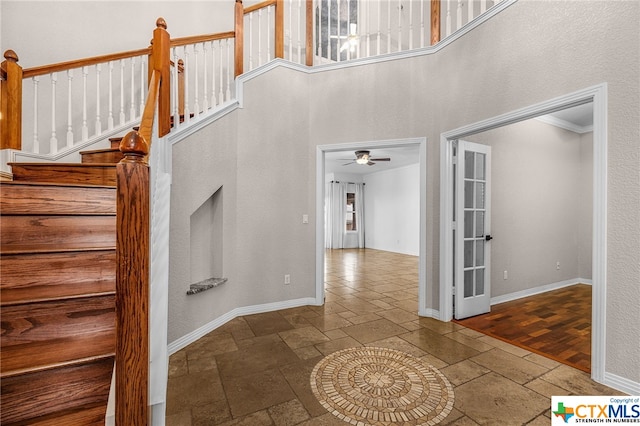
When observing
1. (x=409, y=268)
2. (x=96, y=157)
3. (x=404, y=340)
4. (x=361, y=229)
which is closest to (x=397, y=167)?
(x=361, y=229)

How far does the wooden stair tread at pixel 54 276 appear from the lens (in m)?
1.33

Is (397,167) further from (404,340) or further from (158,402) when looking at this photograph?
(158,402)

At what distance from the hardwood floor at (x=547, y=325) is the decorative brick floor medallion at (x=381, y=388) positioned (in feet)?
3.91

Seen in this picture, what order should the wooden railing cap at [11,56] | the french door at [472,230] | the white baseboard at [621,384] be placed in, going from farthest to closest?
the french door at [472,230] < the wooden railing cap at [11,56] < the white baseboard at [621,384]

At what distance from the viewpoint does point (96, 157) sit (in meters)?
2.65

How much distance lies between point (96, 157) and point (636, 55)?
4.39m

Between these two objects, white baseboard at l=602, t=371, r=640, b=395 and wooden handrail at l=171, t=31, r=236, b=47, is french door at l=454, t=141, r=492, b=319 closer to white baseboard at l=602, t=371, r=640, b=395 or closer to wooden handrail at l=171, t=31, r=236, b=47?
white baseboard at l=602, t=371, r=640, b=395

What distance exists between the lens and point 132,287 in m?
0.92

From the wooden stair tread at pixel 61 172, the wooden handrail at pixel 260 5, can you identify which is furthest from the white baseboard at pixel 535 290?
the wooden handrail at pixel 260 5

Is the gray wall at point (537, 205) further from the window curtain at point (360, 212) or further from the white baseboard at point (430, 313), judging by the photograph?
the window curtain at point (360, 212)

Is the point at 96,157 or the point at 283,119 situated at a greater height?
the point at 283,119

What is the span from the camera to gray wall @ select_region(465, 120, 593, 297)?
3822 millimetres

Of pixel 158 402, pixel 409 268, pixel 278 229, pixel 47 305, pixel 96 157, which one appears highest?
pixel 96 157

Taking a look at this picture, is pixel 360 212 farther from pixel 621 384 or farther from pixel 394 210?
pixel 621 384
